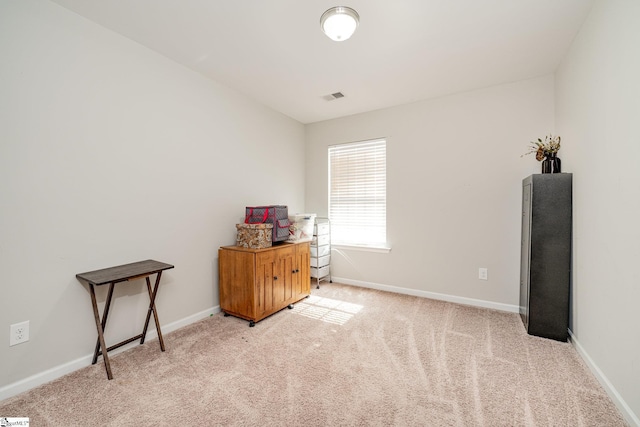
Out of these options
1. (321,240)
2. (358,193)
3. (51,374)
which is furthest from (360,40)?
(51,374)

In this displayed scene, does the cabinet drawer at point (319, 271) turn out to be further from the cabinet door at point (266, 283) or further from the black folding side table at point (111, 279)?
the black folding side table at point (111, 279)

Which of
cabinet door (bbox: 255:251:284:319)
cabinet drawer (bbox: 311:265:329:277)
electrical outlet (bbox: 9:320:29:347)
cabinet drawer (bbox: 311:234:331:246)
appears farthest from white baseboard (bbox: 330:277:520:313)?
electrical outlet (bbox: 9:320:29:347)

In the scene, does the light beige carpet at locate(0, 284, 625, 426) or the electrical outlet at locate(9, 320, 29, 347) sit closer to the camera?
the light beige carpet at locate(0, 284, 625, 426)

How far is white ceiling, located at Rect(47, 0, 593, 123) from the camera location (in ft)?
6.01

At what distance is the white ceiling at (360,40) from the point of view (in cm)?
183

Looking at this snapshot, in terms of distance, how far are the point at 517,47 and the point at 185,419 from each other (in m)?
3.56

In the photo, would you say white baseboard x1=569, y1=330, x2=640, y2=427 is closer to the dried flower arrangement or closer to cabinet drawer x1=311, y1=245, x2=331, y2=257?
the dried flower arrangement

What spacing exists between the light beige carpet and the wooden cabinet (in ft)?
0.66

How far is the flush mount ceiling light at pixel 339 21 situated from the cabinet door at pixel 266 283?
6.41 feet

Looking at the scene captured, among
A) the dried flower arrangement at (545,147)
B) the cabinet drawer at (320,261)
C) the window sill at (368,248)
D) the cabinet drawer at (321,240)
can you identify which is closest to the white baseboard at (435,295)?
the cabinet drawer at (320,261)

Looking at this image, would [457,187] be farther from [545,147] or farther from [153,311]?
[153,311]

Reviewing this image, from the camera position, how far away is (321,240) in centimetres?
386

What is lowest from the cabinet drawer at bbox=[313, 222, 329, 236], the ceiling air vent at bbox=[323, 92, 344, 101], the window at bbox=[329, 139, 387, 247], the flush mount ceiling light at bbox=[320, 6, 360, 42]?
the cabinet drawer at bbox=[313, 222, 329, 236]

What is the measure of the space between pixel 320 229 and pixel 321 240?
16 cm
